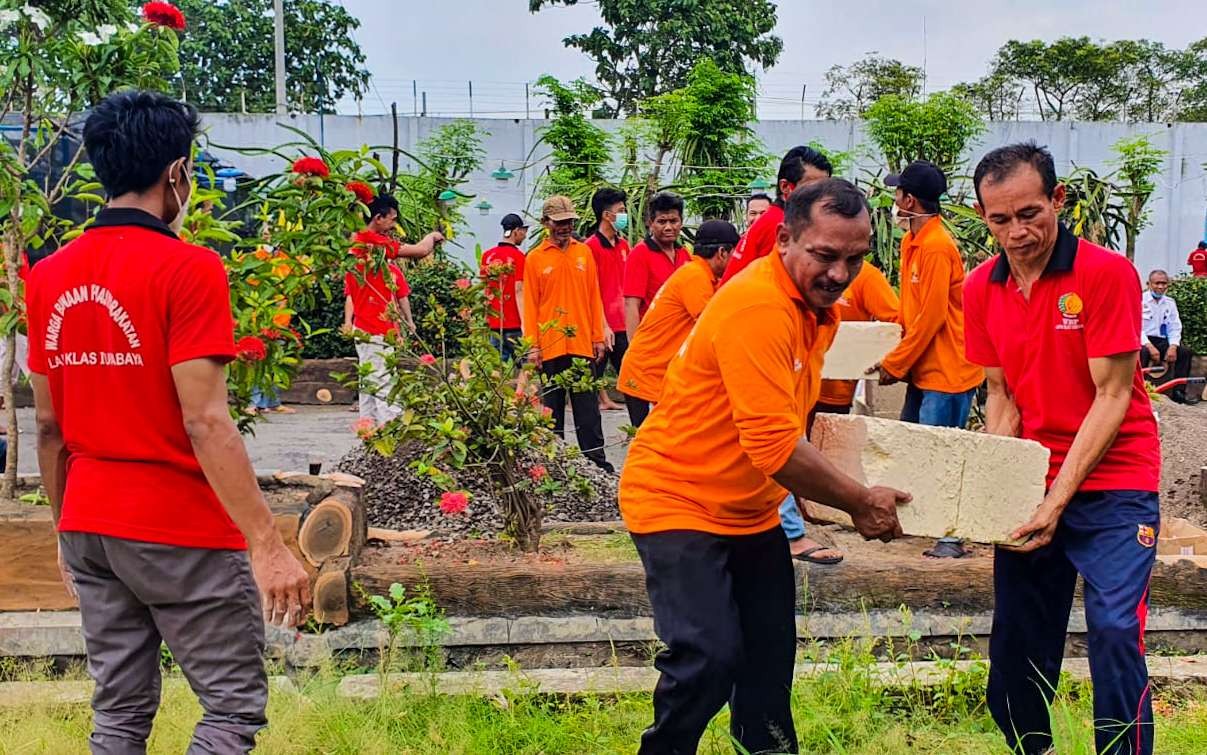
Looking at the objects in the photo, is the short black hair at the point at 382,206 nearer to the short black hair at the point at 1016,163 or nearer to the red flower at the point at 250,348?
the red flower at the point at 250,348

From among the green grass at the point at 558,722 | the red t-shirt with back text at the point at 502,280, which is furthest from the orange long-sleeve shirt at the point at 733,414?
the red t-shirt with back text at the point at 502,280

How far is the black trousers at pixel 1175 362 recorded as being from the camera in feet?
Answer: 44.0

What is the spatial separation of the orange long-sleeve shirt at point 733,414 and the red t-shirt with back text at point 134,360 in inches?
45.4

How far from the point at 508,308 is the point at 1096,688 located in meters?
8.29

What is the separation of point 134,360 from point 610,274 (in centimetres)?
682

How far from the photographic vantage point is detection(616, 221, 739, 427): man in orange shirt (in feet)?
19.0

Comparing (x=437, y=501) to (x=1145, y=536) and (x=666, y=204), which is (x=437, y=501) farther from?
(x=1145, y=536)

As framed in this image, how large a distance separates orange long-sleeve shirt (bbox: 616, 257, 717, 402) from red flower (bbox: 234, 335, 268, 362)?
6.48 ft

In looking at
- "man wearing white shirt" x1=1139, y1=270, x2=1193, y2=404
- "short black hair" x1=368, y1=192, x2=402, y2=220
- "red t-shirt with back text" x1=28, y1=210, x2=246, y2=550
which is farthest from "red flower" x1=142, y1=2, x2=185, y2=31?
"man wearing white shirt" x1=1139, y1=270, x2=1193, y2=404

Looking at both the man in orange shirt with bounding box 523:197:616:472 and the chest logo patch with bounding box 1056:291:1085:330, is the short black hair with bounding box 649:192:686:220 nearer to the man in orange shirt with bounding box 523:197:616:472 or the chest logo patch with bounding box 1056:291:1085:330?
the man in orange shirt with bounding box 523:197:616:472

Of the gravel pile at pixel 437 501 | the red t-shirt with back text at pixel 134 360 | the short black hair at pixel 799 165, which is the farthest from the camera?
the gravel pile at pixel 437 501

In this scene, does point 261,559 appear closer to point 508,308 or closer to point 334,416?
point 508,308

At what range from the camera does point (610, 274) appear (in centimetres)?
945

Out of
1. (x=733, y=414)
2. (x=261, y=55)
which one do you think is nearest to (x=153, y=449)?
(x=733, y=414)
